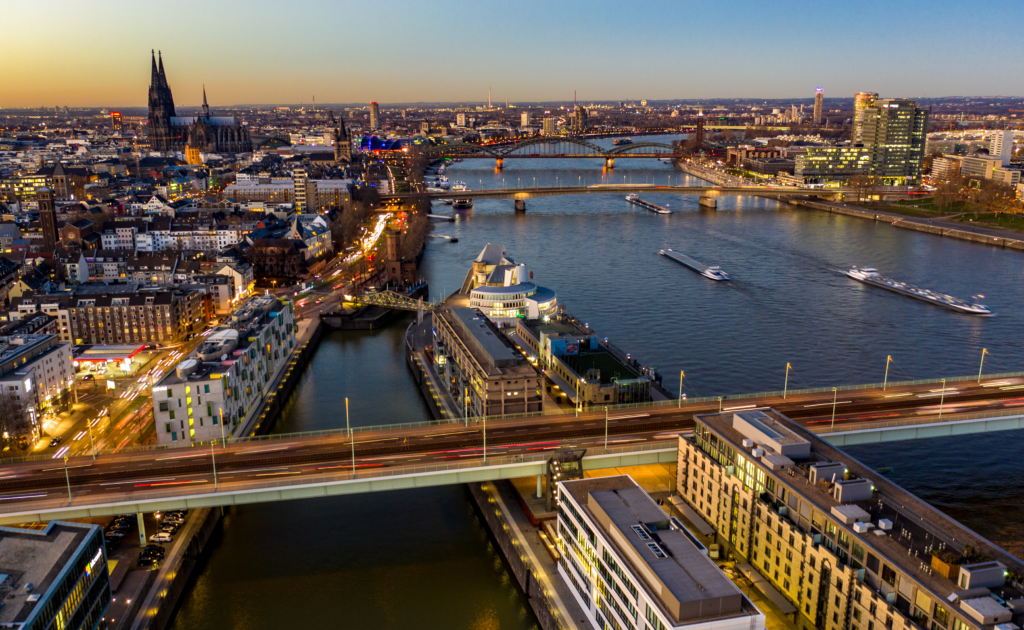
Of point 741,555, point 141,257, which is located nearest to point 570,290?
point 141,257

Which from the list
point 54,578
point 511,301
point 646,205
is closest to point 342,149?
point 646,205

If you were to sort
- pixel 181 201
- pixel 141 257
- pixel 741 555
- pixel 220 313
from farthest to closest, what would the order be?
1. pixel 181 201
2. pixel 141 257
3. pixel 220 313
4. pixel 741 555

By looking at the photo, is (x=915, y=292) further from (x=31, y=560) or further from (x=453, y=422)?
(x=31, y=560)

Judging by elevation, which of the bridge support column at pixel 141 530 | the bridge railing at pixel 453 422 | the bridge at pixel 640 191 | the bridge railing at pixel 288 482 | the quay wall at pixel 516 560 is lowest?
the quay wall at pixel 516 560

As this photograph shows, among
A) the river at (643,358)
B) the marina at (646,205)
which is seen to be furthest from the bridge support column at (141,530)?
the marina at (646,205)

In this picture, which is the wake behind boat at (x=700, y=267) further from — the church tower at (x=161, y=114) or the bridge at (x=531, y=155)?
the church tower at (x=161, y=114)

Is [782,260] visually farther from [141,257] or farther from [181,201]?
[181,201]
